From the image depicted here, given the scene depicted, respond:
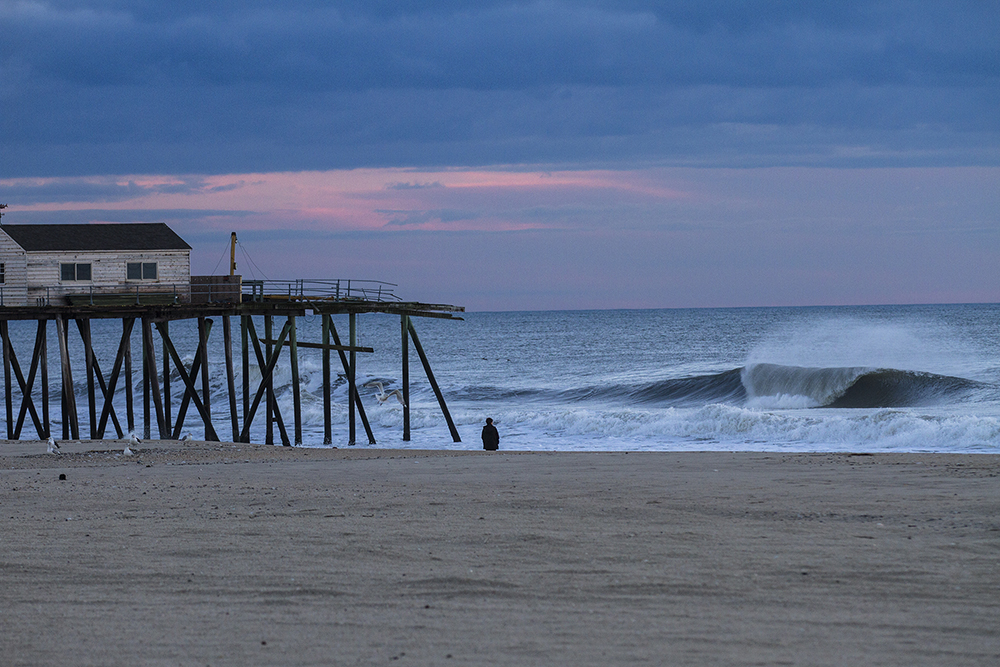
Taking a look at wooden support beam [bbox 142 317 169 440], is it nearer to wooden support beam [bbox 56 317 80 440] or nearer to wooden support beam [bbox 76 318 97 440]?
wooden support beam [bbox 76 318 97 440]

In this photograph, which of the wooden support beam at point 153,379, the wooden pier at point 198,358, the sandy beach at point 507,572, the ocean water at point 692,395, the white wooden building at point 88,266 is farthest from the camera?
the white wooden building at point 88,266

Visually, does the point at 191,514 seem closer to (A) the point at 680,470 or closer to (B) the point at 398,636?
(B) the point at 398,636

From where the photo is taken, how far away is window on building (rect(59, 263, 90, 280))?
26172 millimetres

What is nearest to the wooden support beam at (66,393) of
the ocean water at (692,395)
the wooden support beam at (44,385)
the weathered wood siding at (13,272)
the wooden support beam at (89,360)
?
the wooden support beam at (44,385)

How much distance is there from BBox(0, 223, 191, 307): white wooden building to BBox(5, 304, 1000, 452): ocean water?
15.9 feet

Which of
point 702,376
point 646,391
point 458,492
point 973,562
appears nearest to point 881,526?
point 973,562

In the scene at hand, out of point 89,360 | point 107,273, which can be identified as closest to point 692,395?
point 107,273

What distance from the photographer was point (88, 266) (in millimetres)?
26484

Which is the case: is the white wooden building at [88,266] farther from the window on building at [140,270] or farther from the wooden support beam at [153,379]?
the wooden support beam at [153,379]

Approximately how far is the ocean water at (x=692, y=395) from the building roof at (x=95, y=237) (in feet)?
19.8

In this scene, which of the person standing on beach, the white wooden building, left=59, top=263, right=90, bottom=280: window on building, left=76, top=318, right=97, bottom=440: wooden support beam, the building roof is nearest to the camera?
the person standing on beach

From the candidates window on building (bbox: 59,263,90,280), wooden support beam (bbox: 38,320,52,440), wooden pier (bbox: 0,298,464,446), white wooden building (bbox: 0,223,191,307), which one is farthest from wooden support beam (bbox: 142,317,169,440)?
window on building (bbox: 59,263,90,280)

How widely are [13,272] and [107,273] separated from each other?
2485 mm

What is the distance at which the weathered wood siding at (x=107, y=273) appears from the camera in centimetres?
2598
